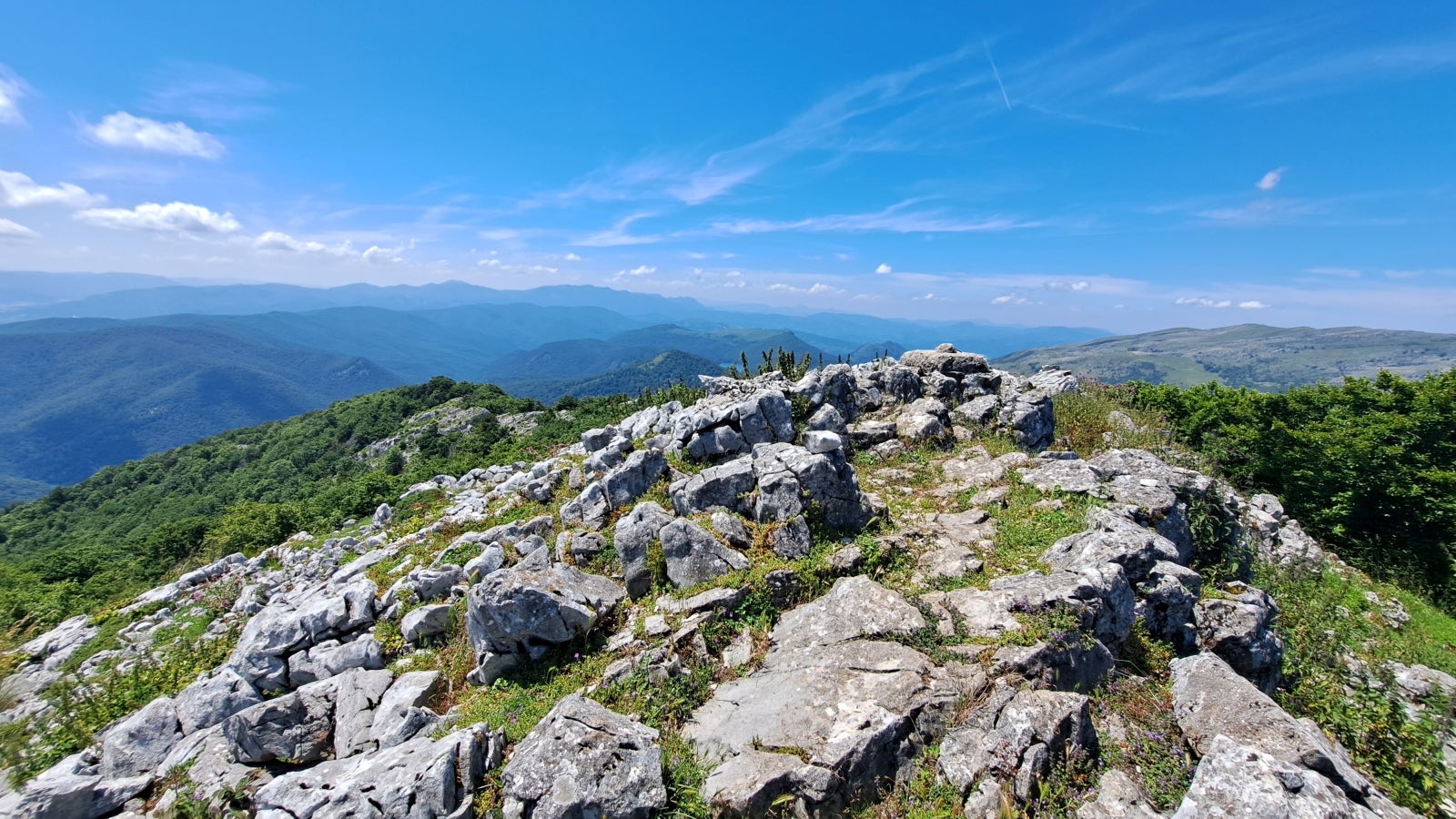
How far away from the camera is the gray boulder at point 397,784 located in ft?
20.1

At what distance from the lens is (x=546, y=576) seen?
927cm

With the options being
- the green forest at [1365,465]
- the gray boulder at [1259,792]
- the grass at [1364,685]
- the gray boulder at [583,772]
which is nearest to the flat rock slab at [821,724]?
the gray boulder at [583,772]

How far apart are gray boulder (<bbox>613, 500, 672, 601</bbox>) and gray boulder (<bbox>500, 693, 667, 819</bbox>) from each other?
3.44 m

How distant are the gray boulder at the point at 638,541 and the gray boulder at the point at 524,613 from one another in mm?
951

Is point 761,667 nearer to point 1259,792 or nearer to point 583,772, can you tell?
point 583,772

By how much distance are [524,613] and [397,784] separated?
2.69 m

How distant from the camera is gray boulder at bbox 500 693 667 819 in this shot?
Answer: 5.81m

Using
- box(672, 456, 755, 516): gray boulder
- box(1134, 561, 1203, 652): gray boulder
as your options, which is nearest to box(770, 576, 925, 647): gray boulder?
box(672, 456, 755, 516): gray boulder

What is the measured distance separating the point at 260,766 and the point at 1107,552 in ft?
44.0

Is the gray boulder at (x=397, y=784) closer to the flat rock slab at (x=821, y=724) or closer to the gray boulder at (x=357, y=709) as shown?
the gray boulder at (x=357, y=709)

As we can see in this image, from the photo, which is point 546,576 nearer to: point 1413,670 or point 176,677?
point 176,677

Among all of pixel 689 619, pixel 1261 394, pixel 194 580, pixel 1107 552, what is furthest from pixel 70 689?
pixel 1261 394

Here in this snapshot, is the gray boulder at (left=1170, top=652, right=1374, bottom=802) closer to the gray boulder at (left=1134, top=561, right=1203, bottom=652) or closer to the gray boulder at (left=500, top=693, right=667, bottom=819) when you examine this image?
the gray boulder at (left=1134, top=561, right=1203, bottom=652)

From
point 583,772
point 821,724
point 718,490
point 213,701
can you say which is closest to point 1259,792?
point 821,724
